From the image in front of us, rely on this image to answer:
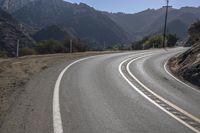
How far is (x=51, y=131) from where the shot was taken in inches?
343

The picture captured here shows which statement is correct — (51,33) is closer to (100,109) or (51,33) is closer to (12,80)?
(12,80)

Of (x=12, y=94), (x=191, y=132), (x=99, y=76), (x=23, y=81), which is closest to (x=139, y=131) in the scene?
(x=191, y=132)

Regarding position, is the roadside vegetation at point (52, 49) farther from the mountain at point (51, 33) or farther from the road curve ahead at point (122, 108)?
the mountain at point (51, 33)

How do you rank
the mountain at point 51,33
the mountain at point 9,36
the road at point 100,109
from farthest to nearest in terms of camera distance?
the mountain at point 51,33, the mountain at point 9,36, the road at point 100,109

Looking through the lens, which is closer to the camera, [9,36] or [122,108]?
[122,108]

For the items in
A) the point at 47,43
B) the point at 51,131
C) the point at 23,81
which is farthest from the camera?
the point at 47,43

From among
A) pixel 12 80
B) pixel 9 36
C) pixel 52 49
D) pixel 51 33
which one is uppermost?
pixel 9 36

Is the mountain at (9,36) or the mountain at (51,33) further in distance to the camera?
the mountain at (51,33)

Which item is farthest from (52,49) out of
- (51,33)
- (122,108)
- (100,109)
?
(51,33)

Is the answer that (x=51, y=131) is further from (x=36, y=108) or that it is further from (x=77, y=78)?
(x=77, y=78)

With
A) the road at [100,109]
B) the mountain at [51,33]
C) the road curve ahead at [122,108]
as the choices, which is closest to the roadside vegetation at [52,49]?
the road curve ahead at [122,108]

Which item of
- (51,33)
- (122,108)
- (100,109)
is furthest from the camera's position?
(51,33)

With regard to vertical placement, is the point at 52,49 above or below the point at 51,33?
below

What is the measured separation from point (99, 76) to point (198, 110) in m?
8.56
